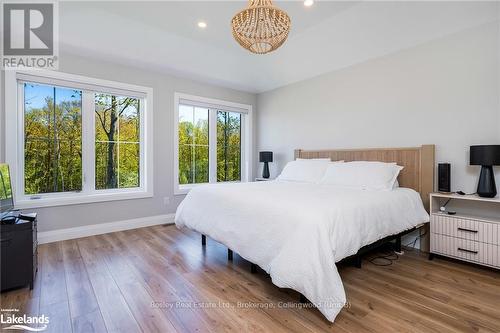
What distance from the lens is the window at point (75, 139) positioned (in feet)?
9.88

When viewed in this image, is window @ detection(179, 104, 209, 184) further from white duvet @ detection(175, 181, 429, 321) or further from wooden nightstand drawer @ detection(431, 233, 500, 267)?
wooden nightstand drawer @ detection(431, 233, 500, 267)

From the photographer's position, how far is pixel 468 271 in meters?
2.35

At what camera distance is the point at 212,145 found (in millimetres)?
4781

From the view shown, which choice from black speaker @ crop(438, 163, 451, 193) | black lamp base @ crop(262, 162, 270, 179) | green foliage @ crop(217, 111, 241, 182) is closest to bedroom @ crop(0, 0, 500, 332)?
black speaker @ crop(438, 163, 451, 193)

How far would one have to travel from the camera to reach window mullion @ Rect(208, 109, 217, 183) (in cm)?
473

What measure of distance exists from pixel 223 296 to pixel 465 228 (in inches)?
92.5

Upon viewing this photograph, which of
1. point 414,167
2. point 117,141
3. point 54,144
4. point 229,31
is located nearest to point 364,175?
point 414,167

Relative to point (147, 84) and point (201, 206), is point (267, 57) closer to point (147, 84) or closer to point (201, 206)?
point (147, 84)

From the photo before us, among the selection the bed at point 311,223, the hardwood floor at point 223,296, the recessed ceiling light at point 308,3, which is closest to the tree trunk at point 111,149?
the hardwood floor at point 223,296

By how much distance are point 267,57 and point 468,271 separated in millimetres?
3566

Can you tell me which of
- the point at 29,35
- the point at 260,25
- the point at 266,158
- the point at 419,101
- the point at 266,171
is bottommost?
the point at 266,171

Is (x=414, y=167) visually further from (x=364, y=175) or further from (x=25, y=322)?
(x=25, y=322)

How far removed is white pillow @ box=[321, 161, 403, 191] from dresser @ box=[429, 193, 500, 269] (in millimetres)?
446

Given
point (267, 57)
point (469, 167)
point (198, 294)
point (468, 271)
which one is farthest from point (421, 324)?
point (267, 57)
